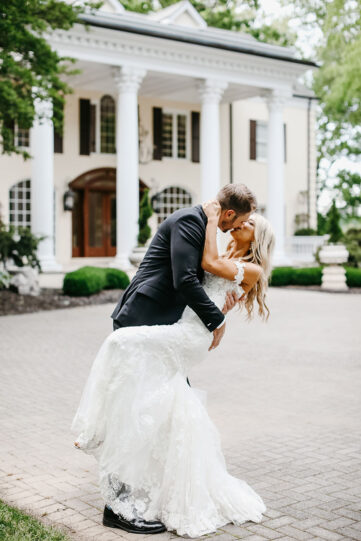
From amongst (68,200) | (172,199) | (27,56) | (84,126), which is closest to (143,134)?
(84,126)

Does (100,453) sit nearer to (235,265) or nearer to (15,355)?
(235,265)

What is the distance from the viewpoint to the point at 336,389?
854cm

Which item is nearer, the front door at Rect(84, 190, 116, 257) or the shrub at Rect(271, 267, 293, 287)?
the shrub at Rect(271, 267, 293, 287)

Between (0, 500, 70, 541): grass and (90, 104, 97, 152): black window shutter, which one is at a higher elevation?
(90, 104, 97, 152): black window shutter

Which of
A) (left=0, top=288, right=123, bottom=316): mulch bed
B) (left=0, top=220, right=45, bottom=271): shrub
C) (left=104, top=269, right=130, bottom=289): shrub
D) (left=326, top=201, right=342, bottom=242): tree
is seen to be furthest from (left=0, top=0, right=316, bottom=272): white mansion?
(left=0, top=288, right=123, bottom=316): mulch bed

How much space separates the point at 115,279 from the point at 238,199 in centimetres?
1690

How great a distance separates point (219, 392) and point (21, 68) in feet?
32.1

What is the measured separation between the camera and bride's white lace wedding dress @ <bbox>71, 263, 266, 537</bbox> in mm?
4230

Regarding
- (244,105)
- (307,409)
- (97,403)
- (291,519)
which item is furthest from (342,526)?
(244,105)

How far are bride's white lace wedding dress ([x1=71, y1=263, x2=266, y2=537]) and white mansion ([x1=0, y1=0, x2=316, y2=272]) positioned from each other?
64.0 feet

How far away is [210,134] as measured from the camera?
2809 centimetres

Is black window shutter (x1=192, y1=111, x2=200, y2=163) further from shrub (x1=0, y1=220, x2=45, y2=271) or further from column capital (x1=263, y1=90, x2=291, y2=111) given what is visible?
shrub (x1=0, y1=220, x2=45, y2=271)

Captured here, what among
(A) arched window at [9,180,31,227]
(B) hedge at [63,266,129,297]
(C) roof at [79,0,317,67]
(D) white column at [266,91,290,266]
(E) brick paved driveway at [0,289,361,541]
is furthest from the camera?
(D) white column at [266,91,290,266]

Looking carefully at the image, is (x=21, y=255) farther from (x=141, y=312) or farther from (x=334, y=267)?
(x=141, y=312)
